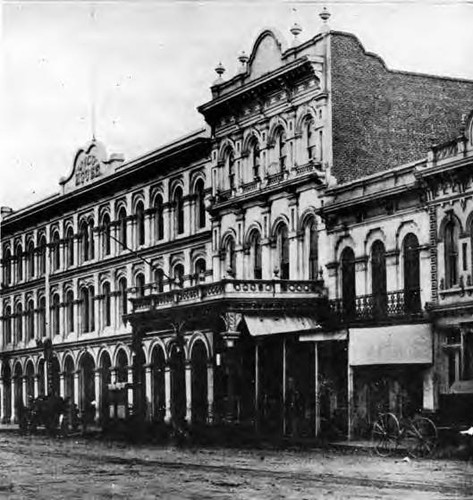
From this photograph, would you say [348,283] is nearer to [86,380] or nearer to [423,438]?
[423,438]

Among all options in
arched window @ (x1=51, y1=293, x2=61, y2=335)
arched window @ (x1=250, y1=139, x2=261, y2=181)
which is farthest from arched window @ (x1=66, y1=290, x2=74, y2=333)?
arched window @ (x1=250, y1=139, x2=261, y2=181)

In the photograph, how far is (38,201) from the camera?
140 feet

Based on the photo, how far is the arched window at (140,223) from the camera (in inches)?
1587

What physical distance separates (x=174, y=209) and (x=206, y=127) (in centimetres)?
285

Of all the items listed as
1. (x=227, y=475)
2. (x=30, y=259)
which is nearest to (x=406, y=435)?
(x=227, y=475)

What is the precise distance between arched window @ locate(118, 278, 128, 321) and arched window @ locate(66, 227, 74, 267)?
1.89 meters

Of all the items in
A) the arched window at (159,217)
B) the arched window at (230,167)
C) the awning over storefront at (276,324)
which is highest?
the arched window at (230,167)

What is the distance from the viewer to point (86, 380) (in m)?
41.8

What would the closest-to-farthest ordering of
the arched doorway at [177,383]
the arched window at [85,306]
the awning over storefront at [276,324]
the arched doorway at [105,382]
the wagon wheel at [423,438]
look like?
the wagon wheel at [423,438], the awning over storefront at [276,324], the arched doorway at [177,383], the arched doorway at [105,382], the arched window at [85,306]

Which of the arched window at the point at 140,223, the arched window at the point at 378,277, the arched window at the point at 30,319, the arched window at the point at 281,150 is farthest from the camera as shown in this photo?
the arched window at the point at 30,319

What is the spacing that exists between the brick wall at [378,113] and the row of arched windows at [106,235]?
6.08 meters

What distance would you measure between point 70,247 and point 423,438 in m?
19.8

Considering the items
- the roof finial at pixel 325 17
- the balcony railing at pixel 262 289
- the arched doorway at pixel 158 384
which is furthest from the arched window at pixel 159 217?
the roof finial at pixel 325 17

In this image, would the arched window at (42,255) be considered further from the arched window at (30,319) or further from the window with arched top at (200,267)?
the window with arched top at (200,267)
